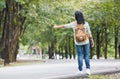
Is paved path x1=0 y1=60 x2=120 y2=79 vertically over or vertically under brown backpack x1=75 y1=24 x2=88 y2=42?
under

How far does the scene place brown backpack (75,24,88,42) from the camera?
514 inches

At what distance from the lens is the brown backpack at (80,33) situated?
13068 mm

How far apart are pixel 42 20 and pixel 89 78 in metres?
25.1

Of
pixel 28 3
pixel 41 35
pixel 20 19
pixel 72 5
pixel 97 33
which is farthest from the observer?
pixel 41 35

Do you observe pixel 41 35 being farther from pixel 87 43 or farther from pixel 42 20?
pixel 87 43

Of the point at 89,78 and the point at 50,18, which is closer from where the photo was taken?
the point at 89,78

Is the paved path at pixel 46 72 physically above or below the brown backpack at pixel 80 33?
below

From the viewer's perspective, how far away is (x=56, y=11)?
38.4 m

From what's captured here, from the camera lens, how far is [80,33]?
13086 mm

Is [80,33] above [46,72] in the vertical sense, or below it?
above

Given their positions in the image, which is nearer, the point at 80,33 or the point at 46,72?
the point at 80,33

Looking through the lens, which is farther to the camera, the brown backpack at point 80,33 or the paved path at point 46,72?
the paved path at point 46,72

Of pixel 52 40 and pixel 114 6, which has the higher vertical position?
pixel 114 6

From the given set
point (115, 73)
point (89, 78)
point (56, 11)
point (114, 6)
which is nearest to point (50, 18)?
point (56, 11)
